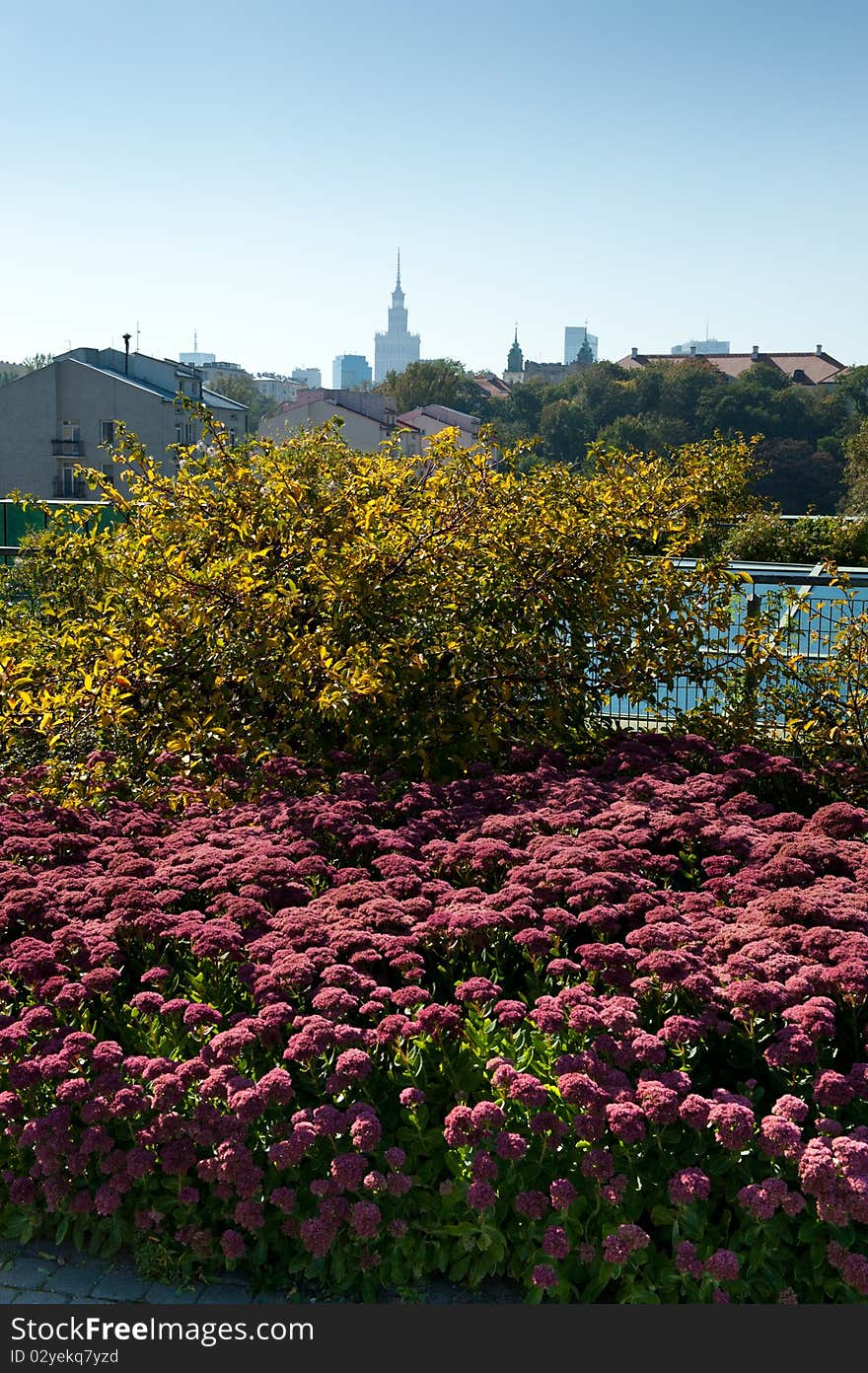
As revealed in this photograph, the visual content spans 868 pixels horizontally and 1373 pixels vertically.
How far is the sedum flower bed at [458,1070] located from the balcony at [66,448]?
191ft

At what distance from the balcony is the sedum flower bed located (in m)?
58.2

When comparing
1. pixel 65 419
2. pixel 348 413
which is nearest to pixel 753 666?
pixel 65 419

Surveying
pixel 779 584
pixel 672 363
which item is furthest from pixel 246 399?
Answer: pixel 779 584

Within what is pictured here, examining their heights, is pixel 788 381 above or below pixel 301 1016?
above

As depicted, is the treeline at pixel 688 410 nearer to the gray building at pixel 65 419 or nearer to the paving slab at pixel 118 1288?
the gray building at pixel 65 419

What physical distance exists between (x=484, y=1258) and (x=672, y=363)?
11403cm

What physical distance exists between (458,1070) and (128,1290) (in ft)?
3.35

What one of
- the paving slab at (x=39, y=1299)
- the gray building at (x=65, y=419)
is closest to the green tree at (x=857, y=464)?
the gray building at (x=65, y=419)

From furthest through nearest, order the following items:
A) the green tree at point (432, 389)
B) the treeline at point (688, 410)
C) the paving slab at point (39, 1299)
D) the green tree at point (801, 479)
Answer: the green tree at point (432, 389) < the treeline at point (688, 410) < the green tree at point (801, 479) < the paving slab at point (39, 1299)

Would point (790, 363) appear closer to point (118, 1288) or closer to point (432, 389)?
point (432, 389)

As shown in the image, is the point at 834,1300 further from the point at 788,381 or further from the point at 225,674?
the point at 788,381

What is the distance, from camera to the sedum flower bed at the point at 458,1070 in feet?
10.2

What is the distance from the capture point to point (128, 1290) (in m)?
Result: 3.29

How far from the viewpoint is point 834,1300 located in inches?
121
